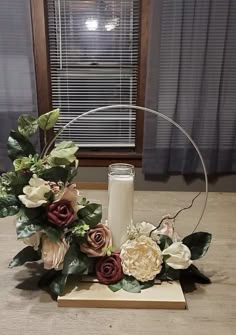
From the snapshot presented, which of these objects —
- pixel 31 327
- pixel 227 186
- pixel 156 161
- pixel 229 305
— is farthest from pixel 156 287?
pixel 227 186

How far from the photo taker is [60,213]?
82 centimetres

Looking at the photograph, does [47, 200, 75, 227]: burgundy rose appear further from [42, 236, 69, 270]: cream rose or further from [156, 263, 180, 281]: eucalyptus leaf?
[156, 263, 180, 281]: eucalyptus leaf

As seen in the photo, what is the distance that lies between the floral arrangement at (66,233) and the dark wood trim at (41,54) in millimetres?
1491

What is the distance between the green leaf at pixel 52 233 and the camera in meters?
0.82

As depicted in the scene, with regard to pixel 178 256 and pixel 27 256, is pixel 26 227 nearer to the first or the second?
pixel 27 256

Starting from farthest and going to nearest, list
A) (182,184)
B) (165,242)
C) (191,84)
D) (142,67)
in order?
(182,184), (142,67), (191,84), (165,242)

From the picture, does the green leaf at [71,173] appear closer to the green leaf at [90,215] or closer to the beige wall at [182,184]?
the green leaf at [90,215]

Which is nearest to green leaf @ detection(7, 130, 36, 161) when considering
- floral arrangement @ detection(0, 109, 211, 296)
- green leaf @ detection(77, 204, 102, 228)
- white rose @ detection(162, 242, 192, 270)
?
floral arrangement @ detection(0, 109, 211, 296)

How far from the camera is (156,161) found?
2.50 meters

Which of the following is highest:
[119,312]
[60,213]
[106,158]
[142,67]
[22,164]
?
[142,67]

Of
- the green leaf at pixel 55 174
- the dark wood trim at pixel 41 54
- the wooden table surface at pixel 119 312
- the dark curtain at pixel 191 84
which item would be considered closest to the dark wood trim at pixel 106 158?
the dark curtain at pixel 191 84

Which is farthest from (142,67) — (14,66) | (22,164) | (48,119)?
(22,164)

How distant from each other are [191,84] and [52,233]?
1829 millimetres

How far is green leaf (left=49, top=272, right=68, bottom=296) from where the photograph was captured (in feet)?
2.77
